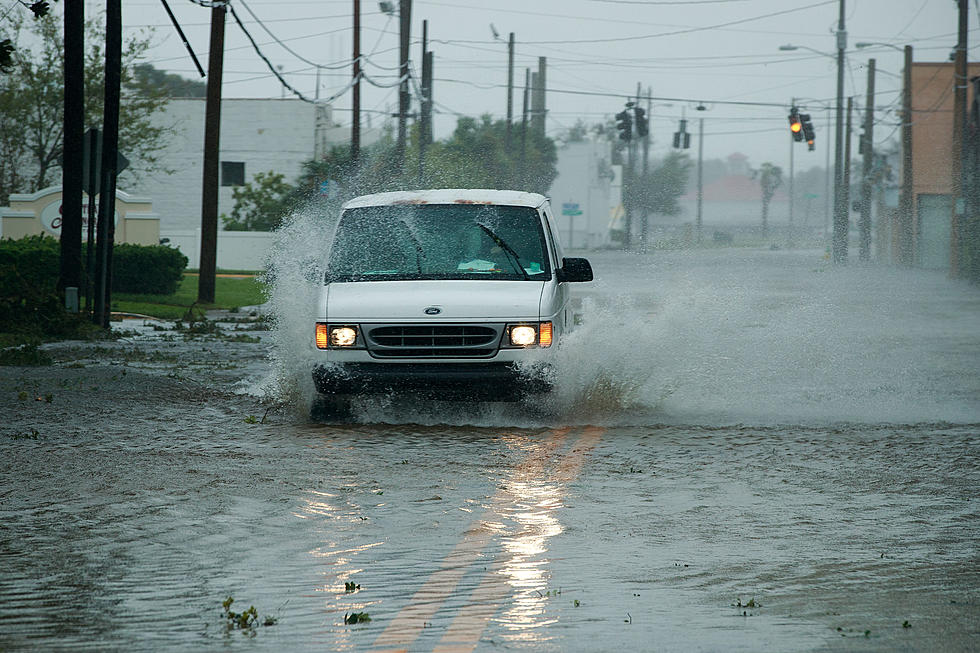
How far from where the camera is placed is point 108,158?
21047mm

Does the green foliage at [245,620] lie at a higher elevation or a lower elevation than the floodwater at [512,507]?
lower

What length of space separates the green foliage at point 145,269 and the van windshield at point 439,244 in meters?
18.8

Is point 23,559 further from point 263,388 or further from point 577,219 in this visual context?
point 577,219

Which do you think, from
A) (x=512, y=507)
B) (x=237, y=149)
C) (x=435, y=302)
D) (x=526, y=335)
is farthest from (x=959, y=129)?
(x=512, y=507)

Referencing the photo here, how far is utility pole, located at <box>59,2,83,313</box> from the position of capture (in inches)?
822

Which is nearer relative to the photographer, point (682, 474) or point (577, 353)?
point (682, 474)

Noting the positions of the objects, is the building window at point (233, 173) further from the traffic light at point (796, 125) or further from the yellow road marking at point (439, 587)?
the yellow road marking at point (439, 587)

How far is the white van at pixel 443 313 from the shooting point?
35.5 ft

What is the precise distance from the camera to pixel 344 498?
8211 millimetres

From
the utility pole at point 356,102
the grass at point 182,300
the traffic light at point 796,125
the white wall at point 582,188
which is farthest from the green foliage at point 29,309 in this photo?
the white wall at point 582,188

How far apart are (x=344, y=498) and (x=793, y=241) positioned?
11292cm

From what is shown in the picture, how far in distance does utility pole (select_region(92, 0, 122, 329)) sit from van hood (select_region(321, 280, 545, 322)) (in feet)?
33.8

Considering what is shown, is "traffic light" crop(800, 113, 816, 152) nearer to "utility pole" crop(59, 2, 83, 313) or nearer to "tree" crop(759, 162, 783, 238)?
"utility pole" crop(59, 2, 83, 313)

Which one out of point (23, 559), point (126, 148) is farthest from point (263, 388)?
point (126, 148)
